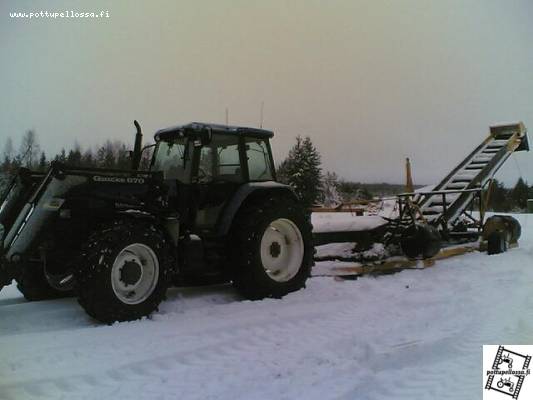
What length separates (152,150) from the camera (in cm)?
523

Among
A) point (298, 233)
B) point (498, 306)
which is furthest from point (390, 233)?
point (498, 306)

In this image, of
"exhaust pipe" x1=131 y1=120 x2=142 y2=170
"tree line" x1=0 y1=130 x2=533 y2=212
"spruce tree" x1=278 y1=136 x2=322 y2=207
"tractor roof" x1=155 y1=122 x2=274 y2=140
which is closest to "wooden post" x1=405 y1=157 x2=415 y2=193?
"tree line" x1=0 y1=130 x2=533 y2=212

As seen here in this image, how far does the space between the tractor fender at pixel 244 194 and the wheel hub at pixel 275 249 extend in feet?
1.71

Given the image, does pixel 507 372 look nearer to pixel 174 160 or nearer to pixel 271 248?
pixel 271 248

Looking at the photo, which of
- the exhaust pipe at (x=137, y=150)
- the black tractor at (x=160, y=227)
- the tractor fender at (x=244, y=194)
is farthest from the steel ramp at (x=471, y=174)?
the exhaust pipe at (x=137, y=150)

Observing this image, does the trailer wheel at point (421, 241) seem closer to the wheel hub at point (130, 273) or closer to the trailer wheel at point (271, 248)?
the trailer wheel at point (271, 248)

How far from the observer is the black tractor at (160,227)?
3.72m

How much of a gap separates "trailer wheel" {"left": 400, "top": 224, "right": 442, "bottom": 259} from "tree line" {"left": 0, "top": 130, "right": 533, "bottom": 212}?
68 centimetres

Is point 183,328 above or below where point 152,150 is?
below

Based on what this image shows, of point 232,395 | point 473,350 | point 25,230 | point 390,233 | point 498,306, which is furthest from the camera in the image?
point 390,233

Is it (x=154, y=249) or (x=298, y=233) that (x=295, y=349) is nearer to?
(x=154, y=249)

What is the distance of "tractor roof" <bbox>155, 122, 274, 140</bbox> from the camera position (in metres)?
4.61

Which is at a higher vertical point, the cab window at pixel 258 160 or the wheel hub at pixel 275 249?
the cab window at pixel 258 160

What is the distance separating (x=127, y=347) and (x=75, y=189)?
4.45 feet
